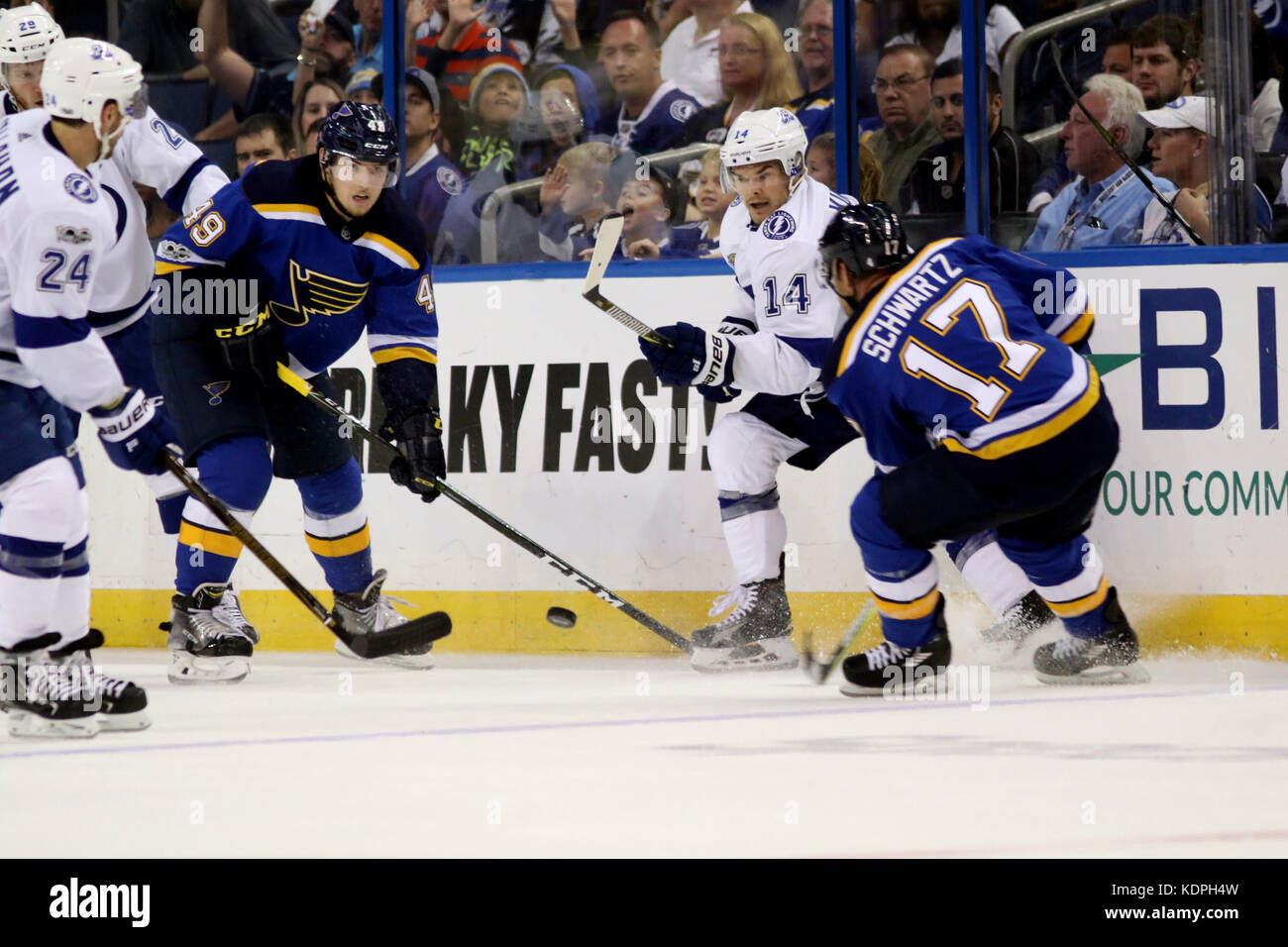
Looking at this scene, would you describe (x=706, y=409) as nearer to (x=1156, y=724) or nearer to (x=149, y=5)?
(x=1156, y=724)

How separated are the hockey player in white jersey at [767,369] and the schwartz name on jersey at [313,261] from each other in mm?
809

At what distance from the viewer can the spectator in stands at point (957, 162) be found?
14.8 feet

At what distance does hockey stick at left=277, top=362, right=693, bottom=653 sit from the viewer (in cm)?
427

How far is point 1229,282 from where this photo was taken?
4.25 meters

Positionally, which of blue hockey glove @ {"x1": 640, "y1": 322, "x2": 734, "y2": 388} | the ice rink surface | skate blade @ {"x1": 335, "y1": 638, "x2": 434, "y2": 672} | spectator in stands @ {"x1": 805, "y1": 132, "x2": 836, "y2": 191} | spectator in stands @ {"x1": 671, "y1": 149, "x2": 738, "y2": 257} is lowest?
the ice rink surface

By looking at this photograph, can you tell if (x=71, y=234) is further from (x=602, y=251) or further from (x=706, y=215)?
(x=706, y=215)

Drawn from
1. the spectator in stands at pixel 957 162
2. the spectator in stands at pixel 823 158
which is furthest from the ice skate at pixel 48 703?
the spectator in stands at pixel 957 162

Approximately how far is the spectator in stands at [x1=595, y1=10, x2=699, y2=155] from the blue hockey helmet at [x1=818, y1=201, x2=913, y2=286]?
127 centimetres

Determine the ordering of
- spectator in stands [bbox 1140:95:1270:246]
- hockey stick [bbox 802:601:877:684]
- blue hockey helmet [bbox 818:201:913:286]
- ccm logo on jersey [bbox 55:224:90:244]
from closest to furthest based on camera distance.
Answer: ccm logo on jersey [bbox 55:224:90:244], blue hockey helmet [bbox 818:201:913:286], hockey stick [bbox 802:601:877:684], spectator in stands [bbox 1140:95:1270:246]

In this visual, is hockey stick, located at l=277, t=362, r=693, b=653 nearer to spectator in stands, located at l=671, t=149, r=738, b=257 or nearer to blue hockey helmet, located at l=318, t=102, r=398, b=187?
blue hockey helmet, located at l=318, t=102, r=398, b=187

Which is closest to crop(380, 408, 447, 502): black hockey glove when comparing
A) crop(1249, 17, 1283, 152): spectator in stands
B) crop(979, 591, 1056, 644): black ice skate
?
crop(979, 591, 1056, 644): black ice skate

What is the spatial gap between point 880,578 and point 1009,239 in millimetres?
1344

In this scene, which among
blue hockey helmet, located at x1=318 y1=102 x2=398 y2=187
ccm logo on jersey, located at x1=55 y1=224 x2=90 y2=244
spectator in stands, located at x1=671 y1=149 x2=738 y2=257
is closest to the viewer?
ccm logo on jersey, located at x1=55 y1=224 x2=90 y2=244

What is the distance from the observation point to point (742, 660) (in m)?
4.29
